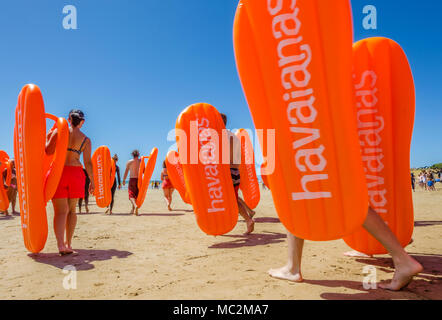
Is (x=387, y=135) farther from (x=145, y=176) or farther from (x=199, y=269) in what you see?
(x=145, y=176)

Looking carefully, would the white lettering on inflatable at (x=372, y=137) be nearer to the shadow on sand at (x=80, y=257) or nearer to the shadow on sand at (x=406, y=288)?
the shadow on sand at (x=406, y=288)

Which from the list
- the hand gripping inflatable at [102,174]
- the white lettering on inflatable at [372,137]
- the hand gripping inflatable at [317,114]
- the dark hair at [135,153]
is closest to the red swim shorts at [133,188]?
the hand gripping inflatable at [102,174]

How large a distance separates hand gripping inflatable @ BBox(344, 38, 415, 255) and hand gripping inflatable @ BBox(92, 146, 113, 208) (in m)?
7.21

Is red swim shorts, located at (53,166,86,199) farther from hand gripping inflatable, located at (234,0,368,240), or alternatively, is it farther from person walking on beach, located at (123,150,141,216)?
person walking on beach, located at (123,150,141,216)

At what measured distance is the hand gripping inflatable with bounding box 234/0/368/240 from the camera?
152 cm

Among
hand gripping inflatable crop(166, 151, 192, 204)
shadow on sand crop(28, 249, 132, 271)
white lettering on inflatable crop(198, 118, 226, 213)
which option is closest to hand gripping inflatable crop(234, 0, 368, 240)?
white lettering on inflatable crop(198, 118, 226, 213)

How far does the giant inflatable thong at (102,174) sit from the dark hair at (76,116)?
4737 millimetres

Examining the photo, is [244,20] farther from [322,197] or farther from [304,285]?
[304,285]

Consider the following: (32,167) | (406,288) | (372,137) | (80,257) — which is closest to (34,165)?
(32,167)

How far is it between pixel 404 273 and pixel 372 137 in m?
0.99

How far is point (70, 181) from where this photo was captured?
325cm

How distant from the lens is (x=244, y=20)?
5.66 ft
